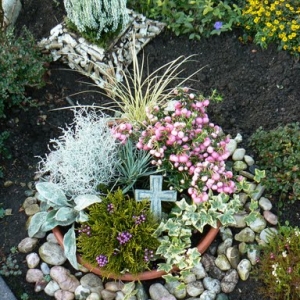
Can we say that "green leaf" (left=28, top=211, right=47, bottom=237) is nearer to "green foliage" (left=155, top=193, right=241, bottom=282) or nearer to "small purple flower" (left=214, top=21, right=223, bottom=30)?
"green foliage" (left=155, top=193, right=241, bottom=282)

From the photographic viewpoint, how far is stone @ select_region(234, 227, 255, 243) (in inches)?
148

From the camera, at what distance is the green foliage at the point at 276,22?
4.61 m

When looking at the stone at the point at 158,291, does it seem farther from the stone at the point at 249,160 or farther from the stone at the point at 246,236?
the stone at the point at 249,160

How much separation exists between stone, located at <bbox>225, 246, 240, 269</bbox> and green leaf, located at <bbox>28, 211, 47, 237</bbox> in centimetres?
128

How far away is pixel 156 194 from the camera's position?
12.0 ft

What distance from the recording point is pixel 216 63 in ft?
15.7

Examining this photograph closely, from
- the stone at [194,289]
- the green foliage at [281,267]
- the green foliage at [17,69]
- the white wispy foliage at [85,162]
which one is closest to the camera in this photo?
the green foliage at [281,267]

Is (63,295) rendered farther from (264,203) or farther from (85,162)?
(264,203)

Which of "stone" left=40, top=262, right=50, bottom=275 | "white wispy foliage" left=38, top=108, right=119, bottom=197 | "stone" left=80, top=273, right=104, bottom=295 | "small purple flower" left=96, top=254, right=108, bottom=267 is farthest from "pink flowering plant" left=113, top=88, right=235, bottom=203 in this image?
"stone" left=40, top=262, right=50, bottom=275

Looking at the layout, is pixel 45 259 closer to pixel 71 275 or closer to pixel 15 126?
pixel 71 275

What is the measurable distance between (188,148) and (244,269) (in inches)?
35.0

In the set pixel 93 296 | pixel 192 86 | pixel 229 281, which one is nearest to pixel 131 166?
pixel 93 296

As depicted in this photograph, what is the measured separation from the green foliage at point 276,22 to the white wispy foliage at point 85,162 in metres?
1.71

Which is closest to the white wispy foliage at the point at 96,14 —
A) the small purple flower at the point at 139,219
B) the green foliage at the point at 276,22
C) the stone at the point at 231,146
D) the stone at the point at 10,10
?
the stone at the point at 10,10
